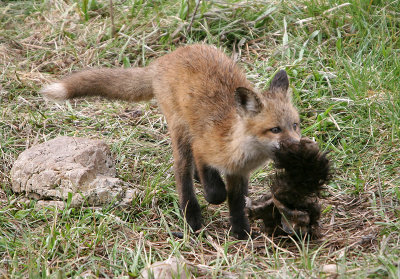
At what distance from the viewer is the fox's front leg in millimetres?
5273

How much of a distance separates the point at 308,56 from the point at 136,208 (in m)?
3.38

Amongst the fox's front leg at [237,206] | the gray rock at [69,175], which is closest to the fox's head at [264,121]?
the fox's front leg at [237,206]

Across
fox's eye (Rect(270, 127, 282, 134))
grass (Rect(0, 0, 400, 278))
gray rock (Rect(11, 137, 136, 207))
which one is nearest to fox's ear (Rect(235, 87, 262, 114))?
fox's eye (Rect(270, 127, 282, 134))

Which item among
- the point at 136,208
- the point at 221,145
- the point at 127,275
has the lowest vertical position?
the point at 136,208

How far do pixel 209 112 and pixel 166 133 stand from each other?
174 centimetres

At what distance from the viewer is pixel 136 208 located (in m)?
5.49

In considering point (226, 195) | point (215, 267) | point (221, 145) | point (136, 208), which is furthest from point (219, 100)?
point (215, 267)

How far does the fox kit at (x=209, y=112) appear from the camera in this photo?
16.3ft

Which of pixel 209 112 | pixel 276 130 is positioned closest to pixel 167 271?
pixel 276 130

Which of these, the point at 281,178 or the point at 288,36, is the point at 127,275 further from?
the point at 288,36

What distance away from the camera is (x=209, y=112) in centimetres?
541

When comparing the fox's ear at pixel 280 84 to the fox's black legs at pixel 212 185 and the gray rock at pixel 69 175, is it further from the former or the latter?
the gray rock at pixel 69 175

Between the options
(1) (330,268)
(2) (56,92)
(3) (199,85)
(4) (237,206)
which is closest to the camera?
(1) (330,268)

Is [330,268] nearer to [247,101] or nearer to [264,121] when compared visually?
[264,121]
